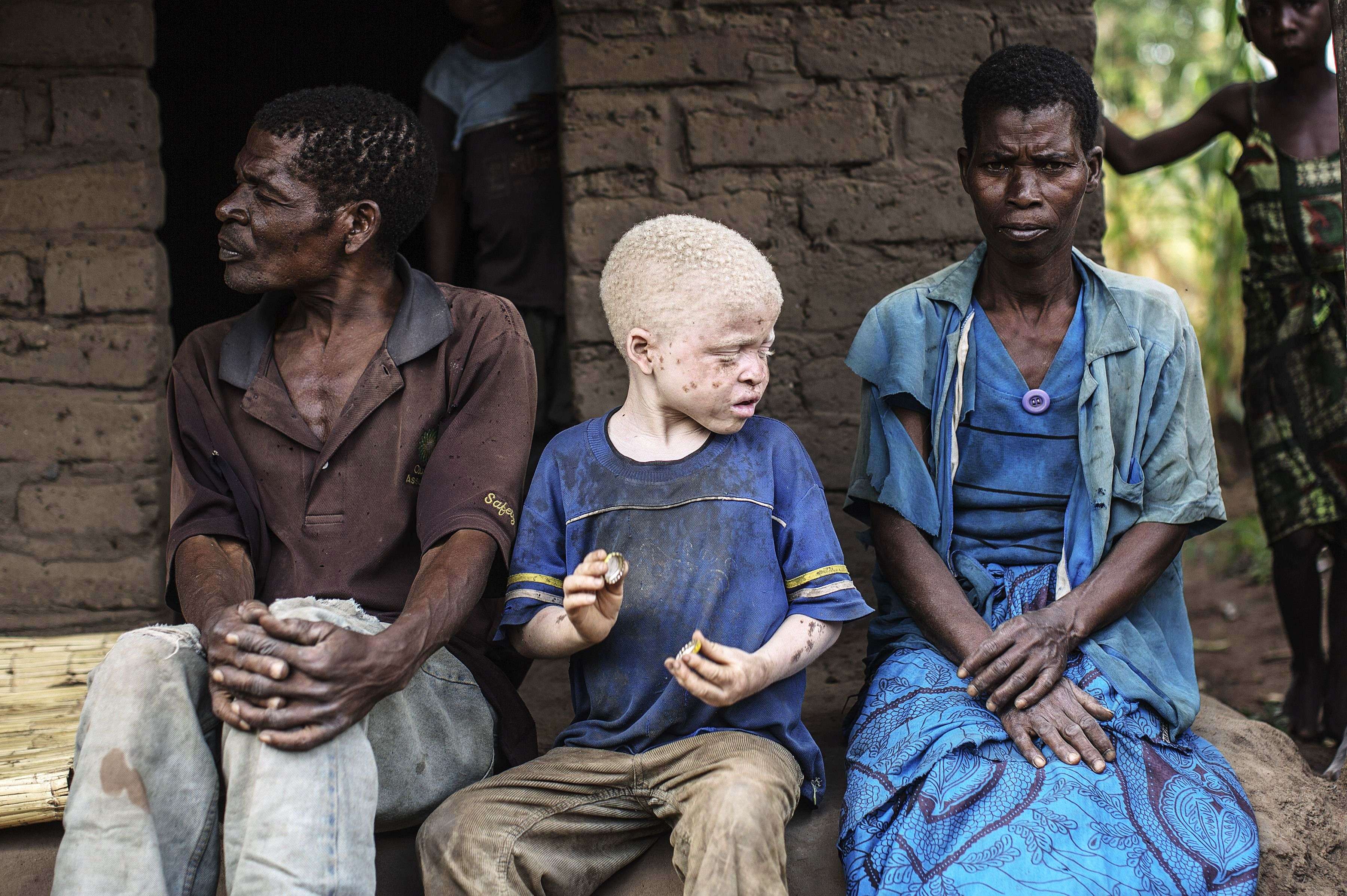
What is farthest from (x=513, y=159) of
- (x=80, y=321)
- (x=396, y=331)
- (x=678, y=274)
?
(x=678, y=274)

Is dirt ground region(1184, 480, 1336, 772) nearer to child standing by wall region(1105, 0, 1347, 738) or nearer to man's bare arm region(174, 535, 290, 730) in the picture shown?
child standing by wall region(1105, 0, 1347, 738)

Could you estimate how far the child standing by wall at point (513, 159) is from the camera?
397 cm

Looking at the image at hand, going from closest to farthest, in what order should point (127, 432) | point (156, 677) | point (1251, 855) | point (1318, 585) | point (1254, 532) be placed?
point (156, 677)
point (1251, 855)
point (127, 432)
point (1318, 585)
point (1254, 532)

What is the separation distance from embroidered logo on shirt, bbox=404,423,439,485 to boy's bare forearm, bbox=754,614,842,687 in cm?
77

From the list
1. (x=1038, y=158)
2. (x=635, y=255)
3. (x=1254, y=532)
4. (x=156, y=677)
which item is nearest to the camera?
(x=156, y=677)

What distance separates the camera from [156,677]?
1.96 metres

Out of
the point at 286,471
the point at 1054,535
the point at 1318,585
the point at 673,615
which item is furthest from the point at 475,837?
the point at 1318,585

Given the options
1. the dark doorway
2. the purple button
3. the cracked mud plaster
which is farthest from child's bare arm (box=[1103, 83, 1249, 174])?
the cracked mud plaster

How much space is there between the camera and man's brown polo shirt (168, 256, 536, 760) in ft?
7.66

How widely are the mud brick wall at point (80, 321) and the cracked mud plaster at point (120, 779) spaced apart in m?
1.59

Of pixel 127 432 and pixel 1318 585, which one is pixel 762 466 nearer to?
pixel 127 432

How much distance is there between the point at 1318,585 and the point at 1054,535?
1780 millimetres

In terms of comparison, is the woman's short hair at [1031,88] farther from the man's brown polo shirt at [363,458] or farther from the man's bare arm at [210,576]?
the man's bare arm at [210,576]

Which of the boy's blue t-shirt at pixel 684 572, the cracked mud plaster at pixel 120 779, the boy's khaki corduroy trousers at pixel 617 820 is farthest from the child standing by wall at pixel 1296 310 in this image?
the cracked mud plaster at pixel 120 779
